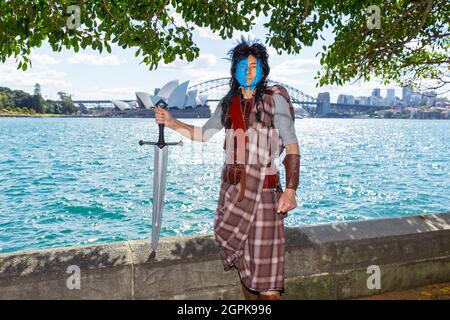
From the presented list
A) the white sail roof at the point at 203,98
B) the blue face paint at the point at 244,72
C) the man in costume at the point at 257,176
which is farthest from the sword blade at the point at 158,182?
the white sail roof at the point at 203,98

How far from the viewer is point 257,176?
10.2 feet

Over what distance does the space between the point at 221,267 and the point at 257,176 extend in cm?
108

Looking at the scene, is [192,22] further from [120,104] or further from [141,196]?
[120,104]

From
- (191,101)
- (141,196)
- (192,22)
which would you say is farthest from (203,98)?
(192,22)

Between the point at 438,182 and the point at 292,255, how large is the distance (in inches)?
1550

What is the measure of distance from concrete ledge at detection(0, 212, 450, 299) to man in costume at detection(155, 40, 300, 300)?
58 centimetres

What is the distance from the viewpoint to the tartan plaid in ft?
10.2

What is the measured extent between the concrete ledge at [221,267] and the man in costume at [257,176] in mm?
575

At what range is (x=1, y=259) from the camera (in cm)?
339

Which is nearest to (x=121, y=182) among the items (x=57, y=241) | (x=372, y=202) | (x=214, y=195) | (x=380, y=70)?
(x=214, y=195)

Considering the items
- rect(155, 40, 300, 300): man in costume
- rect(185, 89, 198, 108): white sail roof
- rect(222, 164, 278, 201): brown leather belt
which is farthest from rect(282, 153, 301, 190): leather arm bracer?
rect(185, 89, 198, 108): white sail roof

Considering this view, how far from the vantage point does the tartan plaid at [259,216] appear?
3115 mm

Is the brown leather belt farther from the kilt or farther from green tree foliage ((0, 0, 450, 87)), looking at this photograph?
green tree foliage ((0, 0, 450, 87))
